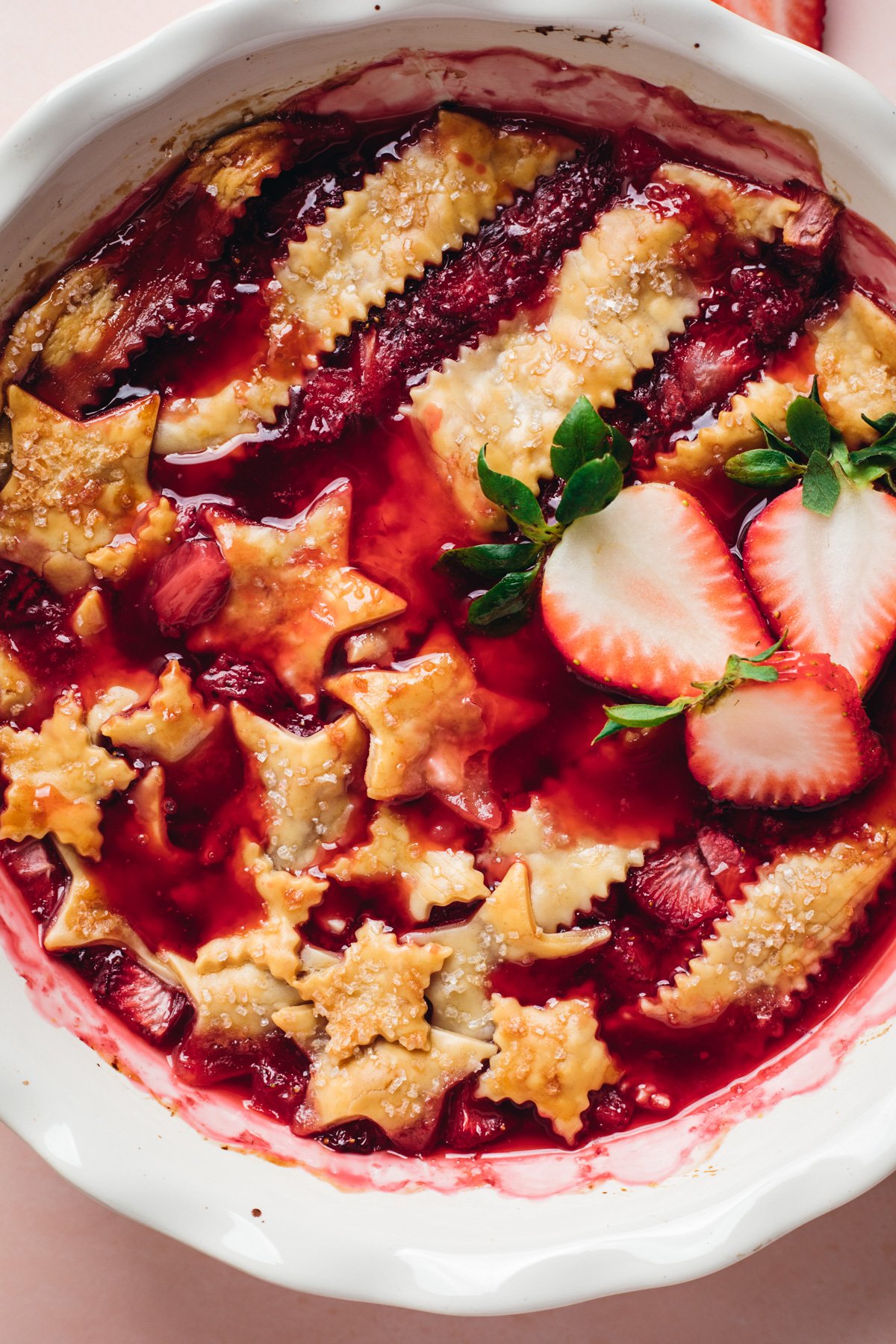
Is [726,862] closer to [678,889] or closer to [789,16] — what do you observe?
[678,889]

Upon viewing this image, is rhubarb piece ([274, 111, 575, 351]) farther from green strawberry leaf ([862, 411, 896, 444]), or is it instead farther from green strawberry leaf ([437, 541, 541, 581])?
green strawberry leaf ([862, 411, 896, 444])

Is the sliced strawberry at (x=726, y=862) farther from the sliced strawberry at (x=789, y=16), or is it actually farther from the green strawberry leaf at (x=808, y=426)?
the sliced strawberry at (x=789, y=16)

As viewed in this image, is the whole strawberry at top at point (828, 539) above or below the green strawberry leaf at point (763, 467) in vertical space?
below

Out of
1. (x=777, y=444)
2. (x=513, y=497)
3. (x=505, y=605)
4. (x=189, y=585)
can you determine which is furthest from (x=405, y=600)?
(x=777, y=444)

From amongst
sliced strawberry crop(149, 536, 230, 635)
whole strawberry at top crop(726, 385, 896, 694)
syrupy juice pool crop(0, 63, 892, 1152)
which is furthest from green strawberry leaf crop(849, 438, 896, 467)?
sliced strawberry crop(149, 536, 230, 635)

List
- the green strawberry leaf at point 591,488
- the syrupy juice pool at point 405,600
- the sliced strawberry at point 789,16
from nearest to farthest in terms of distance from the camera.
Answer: the green strawberry leaf at point 591,488 < the syrupy juice pool at point 405,600 < the sliced strawberry at point 789,16

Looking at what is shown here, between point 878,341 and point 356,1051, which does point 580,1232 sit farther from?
point 878,341

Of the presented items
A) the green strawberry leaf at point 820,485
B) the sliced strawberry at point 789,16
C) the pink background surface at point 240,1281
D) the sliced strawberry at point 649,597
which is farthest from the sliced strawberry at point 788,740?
the sliced strawberry at point 789,16
